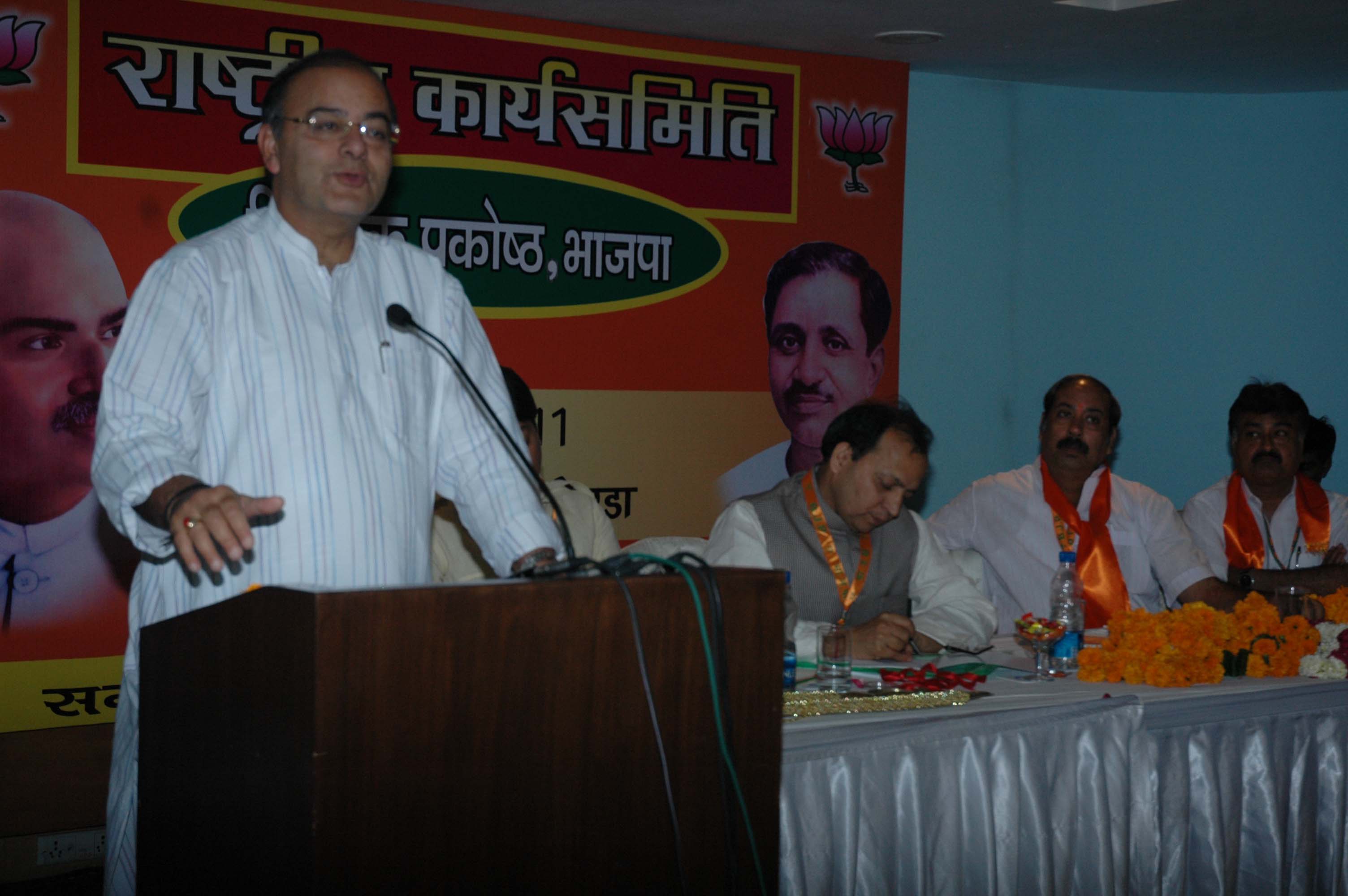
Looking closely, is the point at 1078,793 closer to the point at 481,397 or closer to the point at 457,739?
the point at 481,397

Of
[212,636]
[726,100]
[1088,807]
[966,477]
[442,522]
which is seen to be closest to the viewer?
[212,636]

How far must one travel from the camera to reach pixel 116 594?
4.73m

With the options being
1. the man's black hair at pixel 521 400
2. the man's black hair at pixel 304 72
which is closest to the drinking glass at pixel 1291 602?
the man's black hair at pixel 521 400

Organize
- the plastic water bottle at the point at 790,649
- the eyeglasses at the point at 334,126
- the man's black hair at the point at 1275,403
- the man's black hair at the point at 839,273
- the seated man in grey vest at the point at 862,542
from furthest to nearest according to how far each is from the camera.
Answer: the man's black hair at the point at 839,273 < the man's black hair at the point at 1275,403 < the seated man in grey vest at the point at 862,542 < the plastic water bottle at the point at 790,649 < the eyeglasses at the point at 334,126

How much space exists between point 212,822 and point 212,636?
232mm

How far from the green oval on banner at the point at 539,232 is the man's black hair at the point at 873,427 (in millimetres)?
2016

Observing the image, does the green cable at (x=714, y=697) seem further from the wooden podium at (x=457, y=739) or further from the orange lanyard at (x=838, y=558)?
the orange lanyard at (x=838, y=558)

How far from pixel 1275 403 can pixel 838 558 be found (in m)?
2.30

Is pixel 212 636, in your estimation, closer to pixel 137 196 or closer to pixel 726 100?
pixel 137 196

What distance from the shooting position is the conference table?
2684 mm

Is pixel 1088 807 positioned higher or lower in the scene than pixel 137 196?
lower

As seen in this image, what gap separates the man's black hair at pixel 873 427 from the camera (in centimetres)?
371

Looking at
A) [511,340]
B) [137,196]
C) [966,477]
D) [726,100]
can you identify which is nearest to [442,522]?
[511,340]

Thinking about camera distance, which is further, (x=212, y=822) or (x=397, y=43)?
(x=397, y=43)
